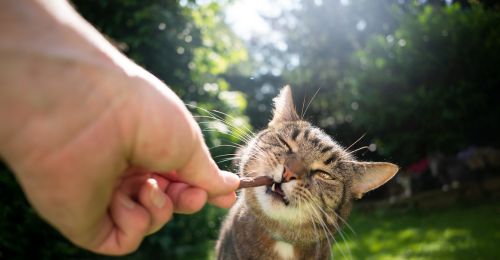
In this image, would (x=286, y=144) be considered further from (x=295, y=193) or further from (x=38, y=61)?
(x=38, y=61)

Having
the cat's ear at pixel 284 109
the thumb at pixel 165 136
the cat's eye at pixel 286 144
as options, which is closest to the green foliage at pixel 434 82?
the cat's ear at pixel 284 109

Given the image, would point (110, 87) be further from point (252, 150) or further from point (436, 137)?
point (436, 137)

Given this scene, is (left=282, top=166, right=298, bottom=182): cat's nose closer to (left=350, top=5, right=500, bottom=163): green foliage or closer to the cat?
the cat

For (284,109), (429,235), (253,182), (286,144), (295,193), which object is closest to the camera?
(253,182)

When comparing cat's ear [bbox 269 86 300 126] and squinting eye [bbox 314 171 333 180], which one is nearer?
squinting eye [bbox 314 171 333 180]

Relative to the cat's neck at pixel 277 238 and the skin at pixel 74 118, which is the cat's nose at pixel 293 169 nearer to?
the cat's neck at pixel 277 238

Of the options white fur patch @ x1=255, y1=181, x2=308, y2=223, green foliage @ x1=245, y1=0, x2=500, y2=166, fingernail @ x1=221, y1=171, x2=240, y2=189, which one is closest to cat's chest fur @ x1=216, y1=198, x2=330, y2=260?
white fur patch @ x1=255, y1=181, x2=308, y2=223

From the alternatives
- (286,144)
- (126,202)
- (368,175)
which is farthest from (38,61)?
(368,175)
